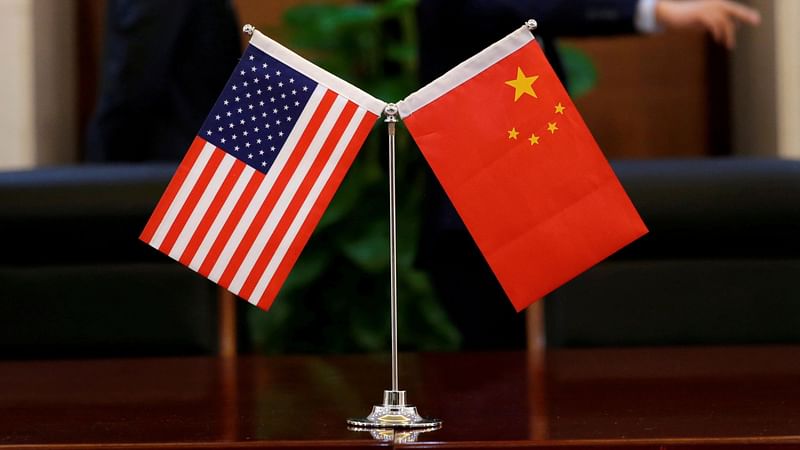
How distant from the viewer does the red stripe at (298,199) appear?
1164 millimetres

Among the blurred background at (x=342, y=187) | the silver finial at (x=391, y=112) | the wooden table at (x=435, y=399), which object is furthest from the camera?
the blurred background at (x=342, y=187)

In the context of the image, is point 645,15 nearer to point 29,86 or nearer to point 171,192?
point 171,192

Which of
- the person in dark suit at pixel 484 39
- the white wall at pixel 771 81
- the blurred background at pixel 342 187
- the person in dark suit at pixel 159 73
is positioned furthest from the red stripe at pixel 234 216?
the white wall at pixel 771 81

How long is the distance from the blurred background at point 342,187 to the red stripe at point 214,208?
77cm

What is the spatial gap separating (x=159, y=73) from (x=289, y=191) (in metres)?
1.49

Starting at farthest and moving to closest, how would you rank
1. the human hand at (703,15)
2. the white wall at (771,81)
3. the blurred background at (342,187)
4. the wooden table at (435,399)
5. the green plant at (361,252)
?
the green plant at (361,252), the white wall at (771,81), the human hand at (703,15), the blurred background at (342,187), the wooden table at (435,399)

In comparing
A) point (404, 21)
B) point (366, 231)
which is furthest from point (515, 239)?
point (404, 21)

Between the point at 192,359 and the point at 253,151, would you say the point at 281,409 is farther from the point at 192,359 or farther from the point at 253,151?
the point at 192,359

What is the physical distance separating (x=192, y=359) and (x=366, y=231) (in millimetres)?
1641

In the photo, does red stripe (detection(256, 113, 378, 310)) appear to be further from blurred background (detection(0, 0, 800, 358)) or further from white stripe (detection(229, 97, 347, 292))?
blurred background (detection(0, 0, 800, 358))

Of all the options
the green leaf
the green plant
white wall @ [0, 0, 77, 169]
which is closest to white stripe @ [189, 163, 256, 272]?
the green plant

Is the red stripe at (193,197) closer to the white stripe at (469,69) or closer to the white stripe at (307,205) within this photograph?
the white stripe at (307,205)

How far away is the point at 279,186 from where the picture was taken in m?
1.18

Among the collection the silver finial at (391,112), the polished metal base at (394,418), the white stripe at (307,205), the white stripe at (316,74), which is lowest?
the polished metal base at (394,418)
